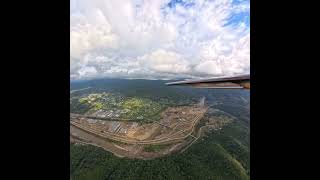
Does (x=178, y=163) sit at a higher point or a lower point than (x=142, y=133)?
lower

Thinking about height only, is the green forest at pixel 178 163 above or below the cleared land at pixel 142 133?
below

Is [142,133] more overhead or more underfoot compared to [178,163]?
more overhead

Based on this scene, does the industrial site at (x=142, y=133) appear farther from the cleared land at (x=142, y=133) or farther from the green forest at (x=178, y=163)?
the green forest at (x=178, y=163)

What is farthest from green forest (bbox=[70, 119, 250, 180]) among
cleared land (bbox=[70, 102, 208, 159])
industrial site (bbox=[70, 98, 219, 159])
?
cleared land (bbox=[70, 102, 208, 159])

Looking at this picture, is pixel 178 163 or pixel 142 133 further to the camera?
pixel 142 133

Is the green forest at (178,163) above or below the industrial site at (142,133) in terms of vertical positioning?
below

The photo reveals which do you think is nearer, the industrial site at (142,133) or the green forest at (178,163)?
the green forest at (178,163)

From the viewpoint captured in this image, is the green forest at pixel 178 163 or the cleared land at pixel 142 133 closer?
the green forest at pixel 178 163

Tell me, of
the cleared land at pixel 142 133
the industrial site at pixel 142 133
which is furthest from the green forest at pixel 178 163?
the cleared land at pixel 142 133

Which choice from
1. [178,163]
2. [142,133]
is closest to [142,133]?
[142,133]

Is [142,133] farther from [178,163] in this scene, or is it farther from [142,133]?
[178,163]

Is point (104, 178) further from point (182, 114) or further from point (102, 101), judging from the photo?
point (102, 101)

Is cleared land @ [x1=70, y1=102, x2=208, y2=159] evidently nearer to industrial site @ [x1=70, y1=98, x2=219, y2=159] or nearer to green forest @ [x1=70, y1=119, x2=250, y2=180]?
industrial site @ [x1=70, y1=98, x2=219, y2=159]
